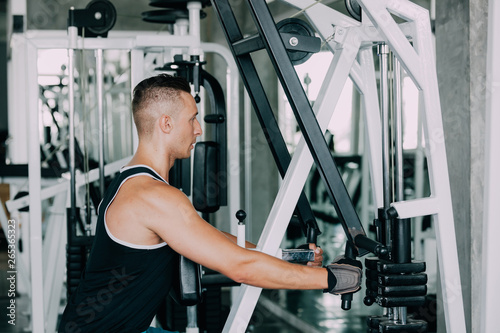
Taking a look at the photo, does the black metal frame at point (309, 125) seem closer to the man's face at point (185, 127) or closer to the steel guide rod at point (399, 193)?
the steel guide rod at point (399, 193)

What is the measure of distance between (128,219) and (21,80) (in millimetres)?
4999

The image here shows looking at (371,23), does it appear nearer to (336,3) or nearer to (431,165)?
(431,165)

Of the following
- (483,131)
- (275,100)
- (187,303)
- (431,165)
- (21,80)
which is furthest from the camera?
(21,80)

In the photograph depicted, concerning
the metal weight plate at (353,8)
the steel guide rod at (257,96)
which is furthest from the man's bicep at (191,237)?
the metal weight plate at (353,8)

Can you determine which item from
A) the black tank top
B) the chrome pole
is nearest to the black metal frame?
the black tank top

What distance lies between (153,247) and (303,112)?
639mm

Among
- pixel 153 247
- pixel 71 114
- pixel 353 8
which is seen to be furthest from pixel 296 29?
pixel 71 114

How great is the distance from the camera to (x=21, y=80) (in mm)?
6262

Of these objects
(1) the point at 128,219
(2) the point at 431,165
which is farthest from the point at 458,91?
(1) the point at 128,219

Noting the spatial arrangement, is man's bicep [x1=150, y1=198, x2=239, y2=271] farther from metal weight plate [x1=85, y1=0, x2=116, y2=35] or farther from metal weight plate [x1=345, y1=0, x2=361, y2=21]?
metal weight plate [x1=85, y1=0, x2=116, y2=35]

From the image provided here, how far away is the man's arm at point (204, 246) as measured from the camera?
69.4 inches

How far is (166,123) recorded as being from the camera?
194 cm

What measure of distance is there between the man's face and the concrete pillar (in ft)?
3.85

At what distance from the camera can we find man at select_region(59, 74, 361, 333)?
178 centimetres
